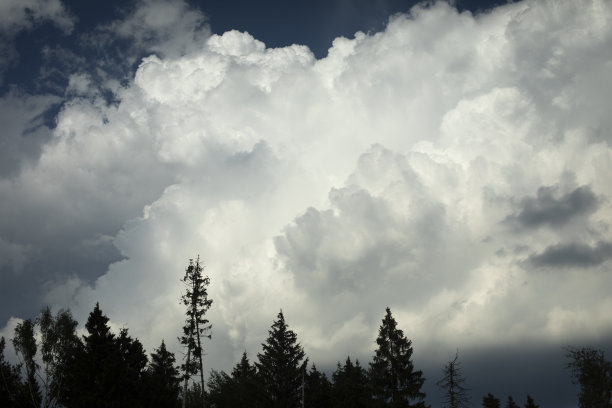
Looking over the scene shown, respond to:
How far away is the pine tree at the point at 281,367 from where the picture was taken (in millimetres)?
51688

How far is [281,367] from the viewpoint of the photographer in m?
52.5

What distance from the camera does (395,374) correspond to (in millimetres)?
43031

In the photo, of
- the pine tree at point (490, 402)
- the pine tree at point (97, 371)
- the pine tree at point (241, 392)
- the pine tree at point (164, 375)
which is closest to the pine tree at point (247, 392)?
the pine tree at point (241, 392)

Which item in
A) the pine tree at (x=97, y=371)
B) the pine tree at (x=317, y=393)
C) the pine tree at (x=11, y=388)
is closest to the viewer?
the pine tree at (x=97, y=371)

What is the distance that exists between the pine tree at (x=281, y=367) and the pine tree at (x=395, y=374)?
11610 millimetres

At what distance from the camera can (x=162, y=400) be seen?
4731 centimetres

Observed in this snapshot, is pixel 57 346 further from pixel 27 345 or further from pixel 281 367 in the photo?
pixel 281 367

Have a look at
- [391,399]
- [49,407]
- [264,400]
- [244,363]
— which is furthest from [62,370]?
[391,399]

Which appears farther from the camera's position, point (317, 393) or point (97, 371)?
point (317, 393)

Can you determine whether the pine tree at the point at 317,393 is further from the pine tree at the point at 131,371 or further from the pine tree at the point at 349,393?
the pine tree at the point at 131,371

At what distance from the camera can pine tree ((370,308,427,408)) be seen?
42031 mm

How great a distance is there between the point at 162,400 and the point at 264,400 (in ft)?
37.9

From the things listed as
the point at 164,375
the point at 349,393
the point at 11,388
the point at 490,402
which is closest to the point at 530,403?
the point at 490,402

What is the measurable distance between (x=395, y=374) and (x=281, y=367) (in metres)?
15.3
